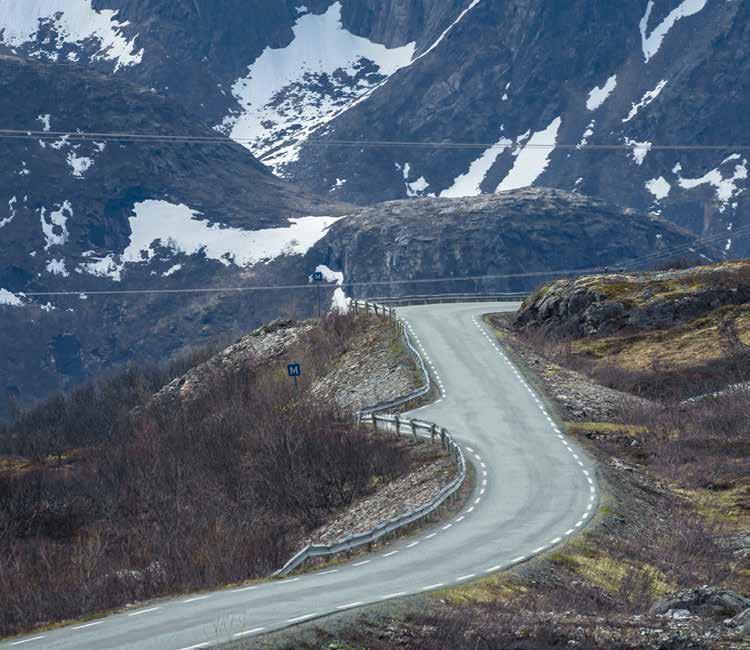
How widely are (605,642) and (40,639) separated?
10423 millimetres

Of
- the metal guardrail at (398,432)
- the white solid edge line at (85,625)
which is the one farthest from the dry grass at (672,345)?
the white solid edge line at (85,625)

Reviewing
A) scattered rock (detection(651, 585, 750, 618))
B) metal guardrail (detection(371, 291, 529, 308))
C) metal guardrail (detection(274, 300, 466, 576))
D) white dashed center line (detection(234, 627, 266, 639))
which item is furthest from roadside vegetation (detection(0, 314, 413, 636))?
metal guardrail (detection(371, 291, 529, 308))

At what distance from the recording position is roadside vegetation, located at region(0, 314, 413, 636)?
1723 inches

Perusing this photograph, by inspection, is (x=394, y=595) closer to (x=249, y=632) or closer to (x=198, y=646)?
(x=249, y=632)

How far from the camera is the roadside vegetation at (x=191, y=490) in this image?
144 feet

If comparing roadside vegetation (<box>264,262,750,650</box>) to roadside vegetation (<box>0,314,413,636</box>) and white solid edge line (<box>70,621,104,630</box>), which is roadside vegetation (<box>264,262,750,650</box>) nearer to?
white solid edge line (<box>70,621,104,630</box>)

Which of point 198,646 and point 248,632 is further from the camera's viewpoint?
point 248,632

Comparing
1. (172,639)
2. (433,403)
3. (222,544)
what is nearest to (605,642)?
(172,639)

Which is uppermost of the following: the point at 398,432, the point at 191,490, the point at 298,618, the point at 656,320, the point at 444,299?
the point at 444,299

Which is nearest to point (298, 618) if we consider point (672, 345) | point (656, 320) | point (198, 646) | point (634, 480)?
point (198, 646)

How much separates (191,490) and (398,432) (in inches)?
338

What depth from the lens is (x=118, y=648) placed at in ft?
93.2

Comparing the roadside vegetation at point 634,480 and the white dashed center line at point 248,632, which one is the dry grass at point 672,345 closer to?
the roadside vegetation at point 634,480

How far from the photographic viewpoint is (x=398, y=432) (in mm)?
64250
